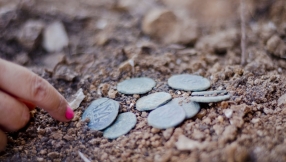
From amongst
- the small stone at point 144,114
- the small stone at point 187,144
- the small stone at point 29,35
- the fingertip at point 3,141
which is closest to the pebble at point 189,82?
the small stone at point 144,114

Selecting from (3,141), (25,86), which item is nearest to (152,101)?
(25,86)

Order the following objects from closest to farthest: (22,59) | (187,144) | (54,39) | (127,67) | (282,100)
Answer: (187,144)
(282,100)
(127,67)
(22,59)
(54,39)

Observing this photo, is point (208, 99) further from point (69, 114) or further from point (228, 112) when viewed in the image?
point (69, 114)

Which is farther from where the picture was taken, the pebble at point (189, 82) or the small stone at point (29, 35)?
the small stone at point (29, 35)

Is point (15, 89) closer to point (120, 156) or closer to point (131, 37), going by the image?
point (120, 156)

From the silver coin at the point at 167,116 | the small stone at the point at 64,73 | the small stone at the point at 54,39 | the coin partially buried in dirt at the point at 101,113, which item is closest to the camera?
the silver coin at the point at 167,116

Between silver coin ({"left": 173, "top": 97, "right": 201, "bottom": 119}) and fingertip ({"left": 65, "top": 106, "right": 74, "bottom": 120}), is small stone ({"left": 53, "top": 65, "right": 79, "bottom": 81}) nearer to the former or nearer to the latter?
fingertip ({"left": 65, "top": 106, "right": 74, "bottom": 120})

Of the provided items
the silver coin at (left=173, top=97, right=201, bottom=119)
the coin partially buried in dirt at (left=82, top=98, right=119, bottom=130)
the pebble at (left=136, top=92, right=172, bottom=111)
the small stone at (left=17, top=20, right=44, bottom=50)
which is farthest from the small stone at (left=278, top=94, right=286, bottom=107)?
the small stone at (left=17, top=20, right=44, bottom=50)

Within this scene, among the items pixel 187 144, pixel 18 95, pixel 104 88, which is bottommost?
pixel 187 144

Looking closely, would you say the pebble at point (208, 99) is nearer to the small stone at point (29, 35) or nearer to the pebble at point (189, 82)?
the pebble at point (189, 82)
